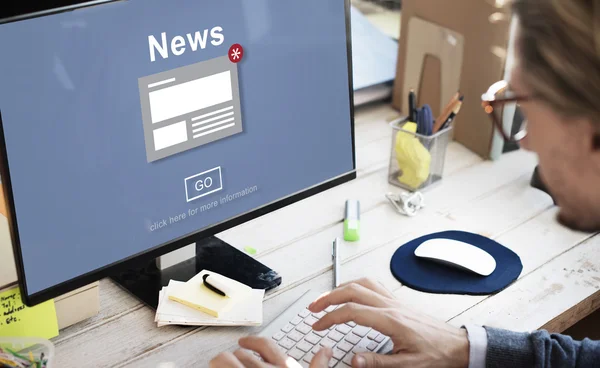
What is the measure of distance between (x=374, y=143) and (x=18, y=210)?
0.89 m

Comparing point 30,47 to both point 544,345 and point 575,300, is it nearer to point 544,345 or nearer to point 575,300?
point 544,345

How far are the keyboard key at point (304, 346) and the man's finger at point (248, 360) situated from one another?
0.09 metres

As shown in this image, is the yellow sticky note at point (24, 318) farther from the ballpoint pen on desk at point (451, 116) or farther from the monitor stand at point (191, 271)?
the ballpoint pen on desk at point (451, 116)

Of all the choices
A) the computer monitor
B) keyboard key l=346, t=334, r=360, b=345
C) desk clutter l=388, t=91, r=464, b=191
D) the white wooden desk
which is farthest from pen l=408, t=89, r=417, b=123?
keyboard key l=346, t=334, r=360, b=345

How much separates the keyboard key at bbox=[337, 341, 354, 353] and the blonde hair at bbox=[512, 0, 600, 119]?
44 cm

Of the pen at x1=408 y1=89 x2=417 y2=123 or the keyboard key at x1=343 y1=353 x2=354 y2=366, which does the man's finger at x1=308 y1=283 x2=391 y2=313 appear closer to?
the keyboard key at x1=343 y1=353 x2=354 y2=366

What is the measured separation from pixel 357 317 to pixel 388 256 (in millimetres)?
254

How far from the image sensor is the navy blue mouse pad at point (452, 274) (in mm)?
1192

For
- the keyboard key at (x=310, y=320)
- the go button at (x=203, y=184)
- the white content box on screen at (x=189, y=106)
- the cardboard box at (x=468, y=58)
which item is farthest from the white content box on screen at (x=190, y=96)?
the cardboard box at (x=468, y=58)

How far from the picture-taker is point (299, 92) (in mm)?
1181

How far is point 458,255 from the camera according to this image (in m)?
1.24

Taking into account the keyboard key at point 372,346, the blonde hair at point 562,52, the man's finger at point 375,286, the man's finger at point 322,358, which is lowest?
the keyboard key at point 372,346

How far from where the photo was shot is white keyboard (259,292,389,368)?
1.02 m

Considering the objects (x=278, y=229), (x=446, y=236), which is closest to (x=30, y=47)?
(x=278, y=229)
